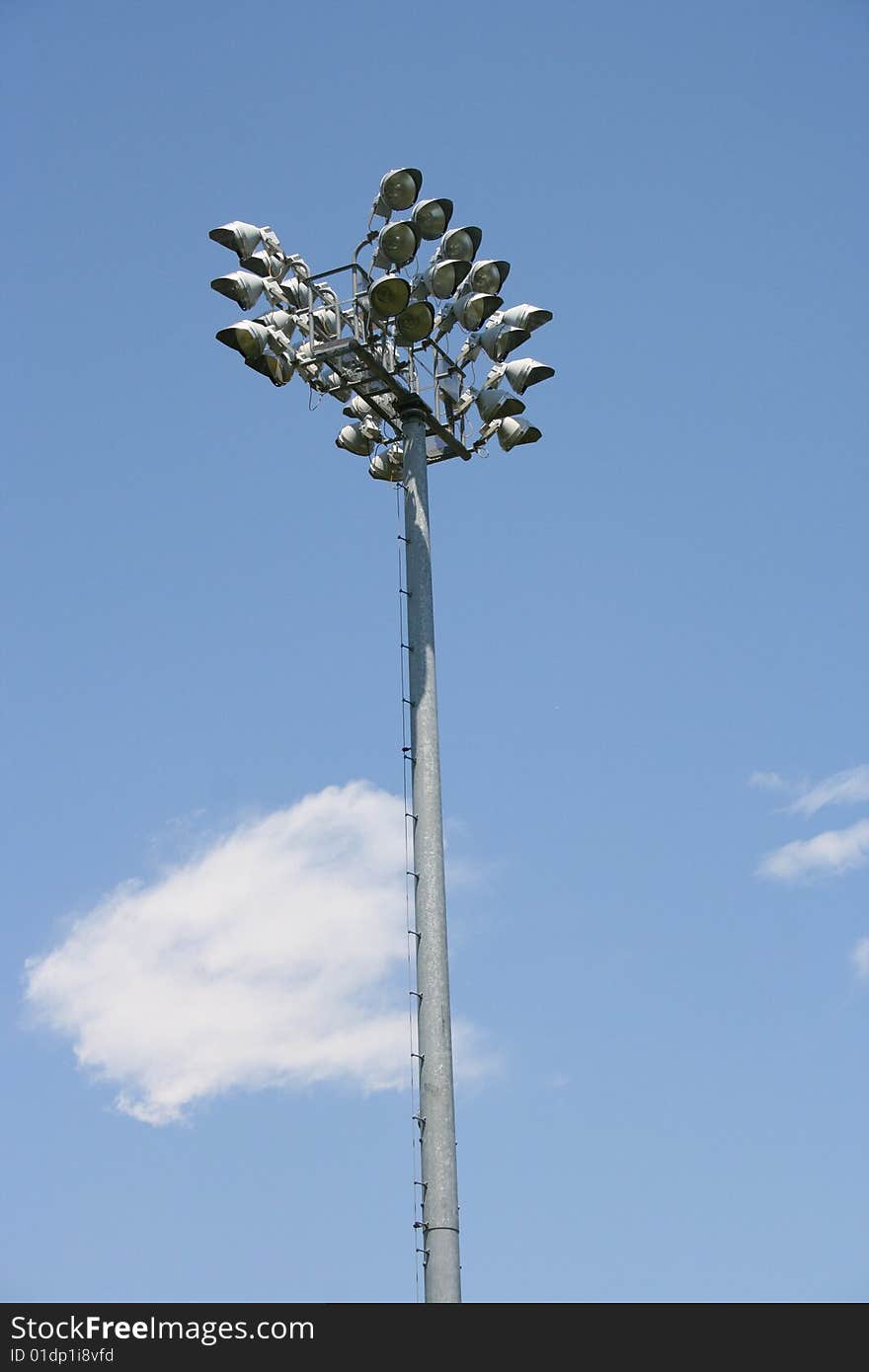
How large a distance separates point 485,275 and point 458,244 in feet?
1.69

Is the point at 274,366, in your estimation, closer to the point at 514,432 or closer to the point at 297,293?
the point at 297,293

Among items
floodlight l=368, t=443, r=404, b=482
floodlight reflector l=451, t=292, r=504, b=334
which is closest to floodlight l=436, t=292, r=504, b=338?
floodlight reflector l=451, t=292, r=504, b=334

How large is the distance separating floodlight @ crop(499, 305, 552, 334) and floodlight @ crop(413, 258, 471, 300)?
3.08 ft

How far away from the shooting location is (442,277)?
21250 millimetres

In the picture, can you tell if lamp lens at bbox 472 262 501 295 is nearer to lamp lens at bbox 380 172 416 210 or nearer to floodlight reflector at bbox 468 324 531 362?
floodlight reflector at bbox 468 324 531 362

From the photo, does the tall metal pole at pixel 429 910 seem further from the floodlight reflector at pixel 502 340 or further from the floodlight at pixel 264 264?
the floodlight at pixel 264 264

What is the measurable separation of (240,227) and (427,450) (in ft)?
11.7

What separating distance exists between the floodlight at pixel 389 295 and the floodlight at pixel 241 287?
1.35 meters

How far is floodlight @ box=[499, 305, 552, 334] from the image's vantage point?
22094 millimetres

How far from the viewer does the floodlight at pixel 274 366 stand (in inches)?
816
